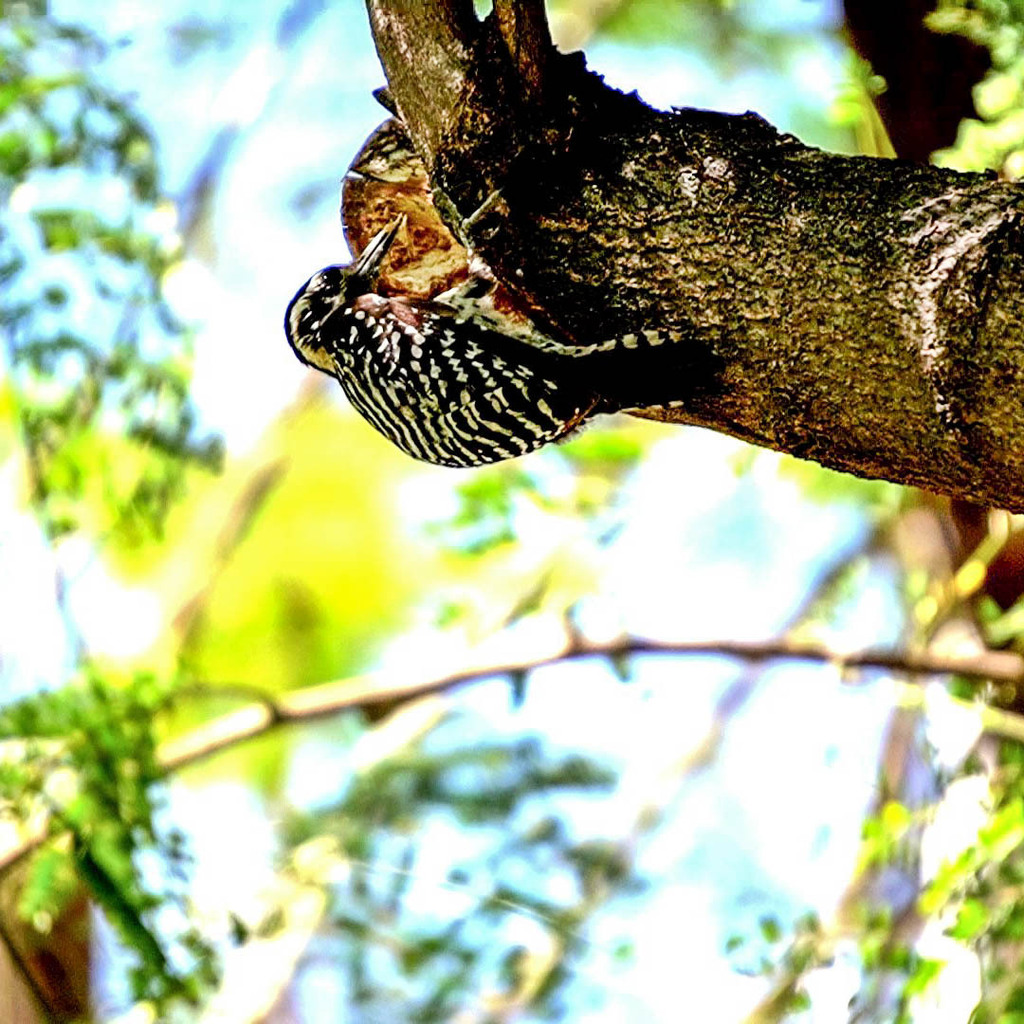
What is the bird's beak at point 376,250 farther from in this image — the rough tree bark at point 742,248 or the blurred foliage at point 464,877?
the blurred foliage at point 464,877

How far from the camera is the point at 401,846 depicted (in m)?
4.32

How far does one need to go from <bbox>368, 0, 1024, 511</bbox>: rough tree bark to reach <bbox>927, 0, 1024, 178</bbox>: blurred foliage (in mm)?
870

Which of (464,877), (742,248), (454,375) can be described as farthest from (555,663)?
(742,248)

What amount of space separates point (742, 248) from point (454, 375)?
65 cm

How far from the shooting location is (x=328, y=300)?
2.93m

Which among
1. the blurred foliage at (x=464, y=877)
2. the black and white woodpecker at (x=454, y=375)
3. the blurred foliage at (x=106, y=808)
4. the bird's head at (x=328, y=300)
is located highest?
the bird's head at (x=328, y=300)

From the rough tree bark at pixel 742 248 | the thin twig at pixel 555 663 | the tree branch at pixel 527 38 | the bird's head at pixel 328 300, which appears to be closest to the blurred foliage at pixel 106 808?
the thin twig at pixel 555 663

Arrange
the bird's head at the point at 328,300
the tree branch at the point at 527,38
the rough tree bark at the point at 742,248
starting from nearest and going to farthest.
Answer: the rough tree bark at the point at 742,248, the tree branch at the point at 527,38, the bird's head at the point at 328,300

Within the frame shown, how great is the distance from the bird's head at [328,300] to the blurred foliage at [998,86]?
109 centimetres

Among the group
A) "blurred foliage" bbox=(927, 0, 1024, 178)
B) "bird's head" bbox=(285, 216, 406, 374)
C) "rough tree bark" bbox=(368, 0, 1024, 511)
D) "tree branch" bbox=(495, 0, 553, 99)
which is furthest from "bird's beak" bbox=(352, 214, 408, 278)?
"blurred foliage" bbox=(927, 0, 1024, 178)

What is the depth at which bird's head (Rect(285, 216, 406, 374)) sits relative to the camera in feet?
9.23

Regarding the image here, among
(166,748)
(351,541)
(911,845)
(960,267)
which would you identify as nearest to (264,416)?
(351,541)

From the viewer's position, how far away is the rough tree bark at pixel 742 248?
181cm

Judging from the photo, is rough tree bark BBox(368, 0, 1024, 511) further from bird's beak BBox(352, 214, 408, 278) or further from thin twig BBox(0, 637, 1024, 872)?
thin twig BBox(0, 637, 1024, 872)
